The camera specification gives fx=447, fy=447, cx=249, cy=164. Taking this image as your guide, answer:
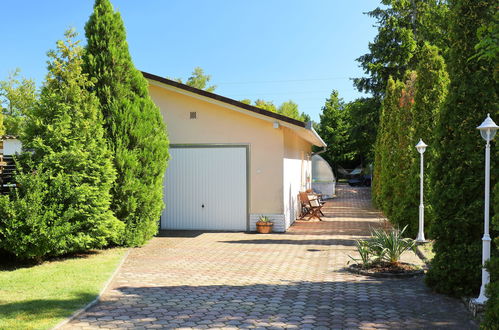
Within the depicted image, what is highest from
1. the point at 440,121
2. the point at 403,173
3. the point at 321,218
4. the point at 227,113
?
the point at 227,113

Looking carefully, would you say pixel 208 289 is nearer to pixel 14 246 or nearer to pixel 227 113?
pixel 14 246

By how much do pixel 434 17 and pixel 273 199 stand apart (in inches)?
795

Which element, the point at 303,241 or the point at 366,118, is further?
the point at 366,118

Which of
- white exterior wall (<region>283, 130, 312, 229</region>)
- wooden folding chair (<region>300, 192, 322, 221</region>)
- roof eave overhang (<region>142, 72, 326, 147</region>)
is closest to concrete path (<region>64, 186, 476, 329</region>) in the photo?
white exterior wall (<region>283, 130, 312, 229</region>)

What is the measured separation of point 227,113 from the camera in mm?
14227

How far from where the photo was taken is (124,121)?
10945 millimetres

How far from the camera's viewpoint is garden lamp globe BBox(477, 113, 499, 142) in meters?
5.79

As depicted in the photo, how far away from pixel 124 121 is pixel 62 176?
2.36 m

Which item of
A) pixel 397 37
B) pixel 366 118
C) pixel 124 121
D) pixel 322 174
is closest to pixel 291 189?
pixel 124 121

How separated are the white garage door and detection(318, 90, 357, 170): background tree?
36.3 m

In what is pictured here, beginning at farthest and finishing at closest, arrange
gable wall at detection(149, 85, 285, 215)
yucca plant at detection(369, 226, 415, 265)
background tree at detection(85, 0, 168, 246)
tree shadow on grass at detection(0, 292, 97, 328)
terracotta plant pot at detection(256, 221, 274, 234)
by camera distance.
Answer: gable wall at detection(149, 85, 285, 215) < terracotta plant pot at detection(256, 221, 274, 234) < background tree at detection(85, 0, 168, 246) < yucca plant at detection(369, 226, 415, 265) < tree shadow on grass at detection(0, 292, 97, 328)

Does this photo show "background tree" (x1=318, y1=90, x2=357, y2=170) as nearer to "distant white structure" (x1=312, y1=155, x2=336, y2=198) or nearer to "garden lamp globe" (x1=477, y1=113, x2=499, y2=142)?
"distant white structure" (x1=312, y1=155, x2=336, y2=198)

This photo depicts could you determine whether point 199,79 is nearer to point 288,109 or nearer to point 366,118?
point 288,109

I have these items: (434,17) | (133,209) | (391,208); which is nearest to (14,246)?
(133,209)
